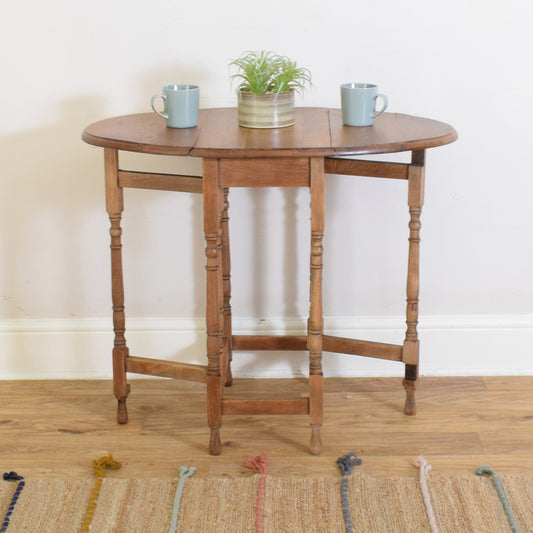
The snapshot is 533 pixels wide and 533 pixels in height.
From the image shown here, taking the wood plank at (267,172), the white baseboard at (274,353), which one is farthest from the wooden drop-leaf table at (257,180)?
the white baseboard at (274,353)

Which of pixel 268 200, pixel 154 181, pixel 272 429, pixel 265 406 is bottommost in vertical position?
pixel 272 429

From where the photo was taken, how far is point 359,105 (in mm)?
1873

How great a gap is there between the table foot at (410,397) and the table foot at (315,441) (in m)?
0.31

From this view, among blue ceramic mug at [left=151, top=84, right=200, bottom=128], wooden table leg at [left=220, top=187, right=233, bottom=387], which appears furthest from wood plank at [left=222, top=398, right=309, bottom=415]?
blue ceramic mug at [left=151, top=84, right=200, bottom=128]

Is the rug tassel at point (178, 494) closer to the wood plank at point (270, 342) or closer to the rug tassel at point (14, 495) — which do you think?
the rug tassel at point (14, 495)

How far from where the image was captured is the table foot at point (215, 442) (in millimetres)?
1947

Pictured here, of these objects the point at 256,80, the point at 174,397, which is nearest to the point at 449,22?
the point at 256,80

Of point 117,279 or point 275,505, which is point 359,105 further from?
point 275,505

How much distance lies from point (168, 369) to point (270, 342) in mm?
337

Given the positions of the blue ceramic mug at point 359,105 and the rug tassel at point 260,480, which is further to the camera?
the blue ceramic mug at point 359,105

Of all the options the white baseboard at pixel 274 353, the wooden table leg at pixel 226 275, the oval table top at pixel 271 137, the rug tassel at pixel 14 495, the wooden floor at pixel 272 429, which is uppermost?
the oval table top at pixel 271 137

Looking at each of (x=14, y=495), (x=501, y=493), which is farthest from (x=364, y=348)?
(x=14, y=495)

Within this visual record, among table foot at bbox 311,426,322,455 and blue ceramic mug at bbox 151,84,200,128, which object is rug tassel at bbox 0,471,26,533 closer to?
table foot at bbox 311,426,322,455

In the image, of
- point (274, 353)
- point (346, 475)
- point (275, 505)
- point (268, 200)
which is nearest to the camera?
point (275, 505)
